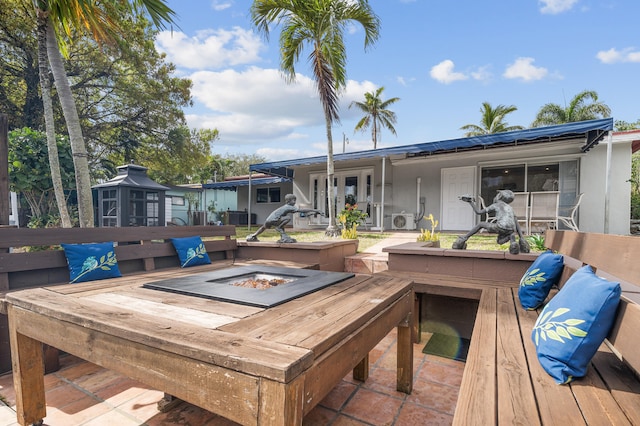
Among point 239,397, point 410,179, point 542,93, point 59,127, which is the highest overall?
point 542,93

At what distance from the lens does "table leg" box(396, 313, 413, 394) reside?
6.64 feet

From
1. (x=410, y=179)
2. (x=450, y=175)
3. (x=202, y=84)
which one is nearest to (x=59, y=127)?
(x=202, y=84)

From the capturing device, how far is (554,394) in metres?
Result: 1.12

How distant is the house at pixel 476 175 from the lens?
670cm

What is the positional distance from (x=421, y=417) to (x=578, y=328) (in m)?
1.04

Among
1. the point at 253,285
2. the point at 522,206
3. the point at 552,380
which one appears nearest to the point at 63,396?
the point at 253,285

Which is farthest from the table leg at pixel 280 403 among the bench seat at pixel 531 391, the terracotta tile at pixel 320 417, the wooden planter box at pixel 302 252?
the wooden planter box at pixel 302 252

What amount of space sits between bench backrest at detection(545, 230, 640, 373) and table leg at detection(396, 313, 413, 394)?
3.26 feet

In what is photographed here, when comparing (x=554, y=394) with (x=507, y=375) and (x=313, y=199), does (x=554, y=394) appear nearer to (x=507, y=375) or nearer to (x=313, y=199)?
(x=507, y=375)

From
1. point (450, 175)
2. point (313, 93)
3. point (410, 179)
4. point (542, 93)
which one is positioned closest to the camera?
point (313, 93)

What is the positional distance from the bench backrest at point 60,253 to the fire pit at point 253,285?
1.22 meters

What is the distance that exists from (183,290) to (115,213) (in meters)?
4.33

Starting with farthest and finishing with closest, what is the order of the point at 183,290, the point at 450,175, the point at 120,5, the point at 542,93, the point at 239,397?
the point at 542,93 → the point at 450,175 → the point at 120,5 → the point at 183,290 → the point at 239,397

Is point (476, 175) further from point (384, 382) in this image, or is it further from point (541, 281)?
point (384, 382)
